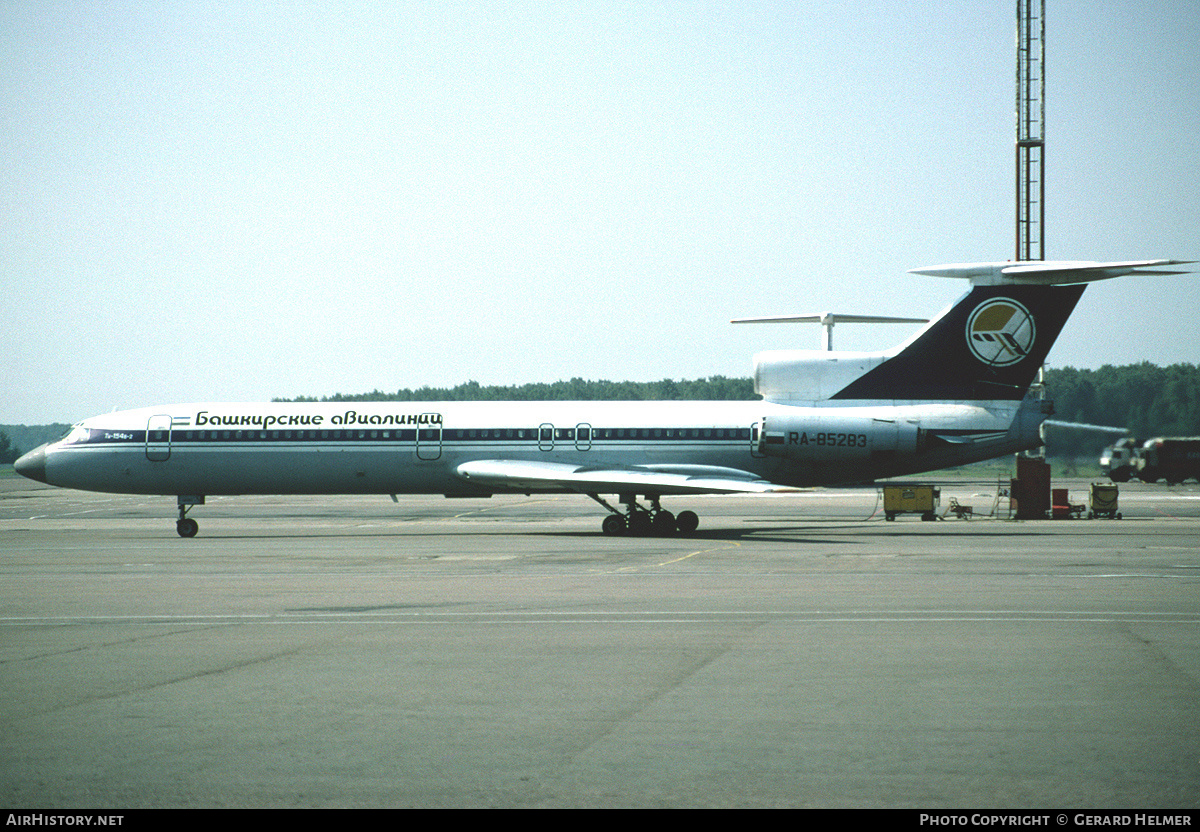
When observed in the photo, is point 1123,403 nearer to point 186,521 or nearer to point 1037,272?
point 1037,272

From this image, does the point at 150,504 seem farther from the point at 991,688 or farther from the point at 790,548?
the point at 991,688

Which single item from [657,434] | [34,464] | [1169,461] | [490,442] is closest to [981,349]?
[657,434]

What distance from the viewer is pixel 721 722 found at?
27.2ft

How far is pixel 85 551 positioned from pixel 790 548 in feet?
59.1

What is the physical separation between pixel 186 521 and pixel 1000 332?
84.1 ft

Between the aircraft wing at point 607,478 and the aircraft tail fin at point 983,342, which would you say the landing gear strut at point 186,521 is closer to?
the aircraft wing at point 607,478

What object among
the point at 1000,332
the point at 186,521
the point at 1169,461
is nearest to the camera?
the point at 1000,332

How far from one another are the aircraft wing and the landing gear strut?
8582 mm

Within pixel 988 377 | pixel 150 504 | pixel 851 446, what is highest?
pixel 988 377

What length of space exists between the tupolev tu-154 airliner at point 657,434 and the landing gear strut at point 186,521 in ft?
0.23

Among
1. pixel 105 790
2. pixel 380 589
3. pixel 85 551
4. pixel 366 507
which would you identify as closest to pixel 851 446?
pixel 380 589

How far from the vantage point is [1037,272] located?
99.2 ft

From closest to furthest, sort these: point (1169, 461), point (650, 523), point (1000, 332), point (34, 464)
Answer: point (1000, 332)
point (650, 523)
point (34, 464)
point (1169, 461)

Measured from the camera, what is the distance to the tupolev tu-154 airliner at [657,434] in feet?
104
